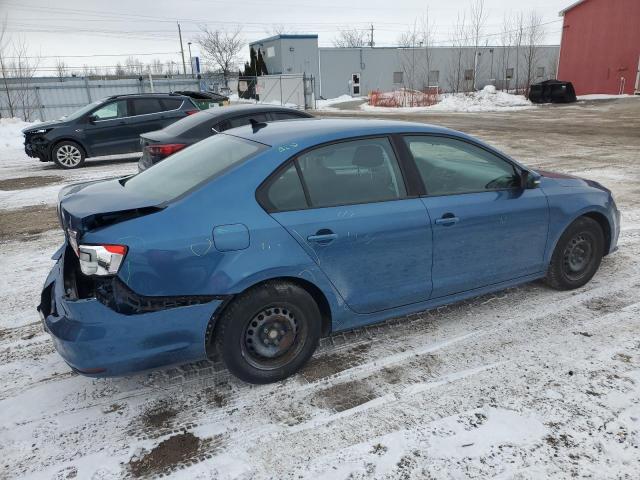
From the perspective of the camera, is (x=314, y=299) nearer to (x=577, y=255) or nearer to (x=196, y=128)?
(x=577, y=255)

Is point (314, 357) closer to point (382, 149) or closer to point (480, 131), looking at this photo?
point (382, 149)

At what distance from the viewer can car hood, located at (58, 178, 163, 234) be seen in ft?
8.98

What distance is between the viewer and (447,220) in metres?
3.45

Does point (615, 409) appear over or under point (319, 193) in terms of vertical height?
under

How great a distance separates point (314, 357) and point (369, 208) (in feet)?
3.64

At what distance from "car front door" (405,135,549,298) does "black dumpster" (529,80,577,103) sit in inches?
1193

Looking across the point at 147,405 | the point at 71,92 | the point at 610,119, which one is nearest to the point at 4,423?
the point at 147,405

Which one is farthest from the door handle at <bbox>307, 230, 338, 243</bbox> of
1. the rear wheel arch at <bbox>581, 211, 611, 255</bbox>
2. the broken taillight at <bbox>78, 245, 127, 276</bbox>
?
the rear wheel arch at <bbox>581, 211, 611, 255</bbox>

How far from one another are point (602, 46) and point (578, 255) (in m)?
35.4

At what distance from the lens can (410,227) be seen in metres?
3.32

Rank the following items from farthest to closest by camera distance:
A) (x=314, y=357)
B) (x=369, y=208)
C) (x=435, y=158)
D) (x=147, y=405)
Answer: (x=435, y=158), (x=314, y=357), (x=369, y=208), (x=147, y=405)

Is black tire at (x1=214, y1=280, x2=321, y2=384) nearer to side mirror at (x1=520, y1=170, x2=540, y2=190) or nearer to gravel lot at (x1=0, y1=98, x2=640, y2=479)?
gravel lot at (x1=0, y1=98, x2=640, y2=479)

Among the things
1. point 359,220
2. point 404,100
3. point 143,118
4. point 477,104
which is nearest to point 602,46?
point 477,104

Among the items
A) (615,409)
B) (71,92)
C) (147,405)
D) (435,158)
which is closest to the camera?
(615,409)
